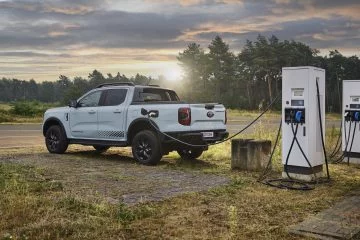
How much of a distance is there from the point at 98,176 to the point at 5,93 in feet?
575

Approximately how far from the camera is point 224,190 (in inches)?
320

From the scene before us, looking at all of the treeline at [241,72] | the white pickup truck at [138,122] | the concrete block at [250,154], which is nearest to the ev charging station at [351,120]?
the concrete block at [250,154]

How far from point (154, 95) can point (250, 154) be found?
3.22 meters

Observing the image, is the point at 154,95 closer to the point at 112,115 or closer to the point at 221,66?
the point at 112,115

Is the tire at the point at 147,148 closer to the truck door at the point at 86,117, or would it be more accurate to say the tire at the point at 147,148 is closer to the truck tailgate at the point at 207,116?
the truck tailgate at the point at 207,116

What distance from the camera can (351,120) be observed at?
12.4m

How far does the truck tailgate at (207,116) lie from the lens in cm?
1117

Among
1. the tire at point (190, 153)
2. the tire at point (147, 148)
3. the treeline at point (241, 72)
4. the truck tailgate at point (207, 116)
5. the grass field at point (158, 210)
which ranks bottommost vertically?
the grass field at point (158, 210)

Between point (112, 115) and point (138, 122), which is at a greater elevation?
point (112, 115)

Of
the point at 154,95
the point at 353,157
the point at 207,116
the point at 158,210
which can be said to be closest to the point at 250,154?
the point at 207,116

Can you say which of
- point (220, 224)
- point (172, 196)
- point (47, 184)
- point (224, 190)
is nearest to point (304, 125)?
point (224, 190)

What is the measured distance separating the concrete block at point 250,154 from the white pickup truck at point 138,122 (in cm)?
88

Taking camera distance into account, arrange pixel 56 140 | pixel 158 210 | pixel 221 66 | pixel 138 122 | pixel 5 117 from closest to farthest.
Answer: pixel 158 210
pixel 138 122
pixel 56 140
pixel 5 117
pixel 221 66

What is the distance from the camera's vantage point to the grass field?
5586 millimetres
